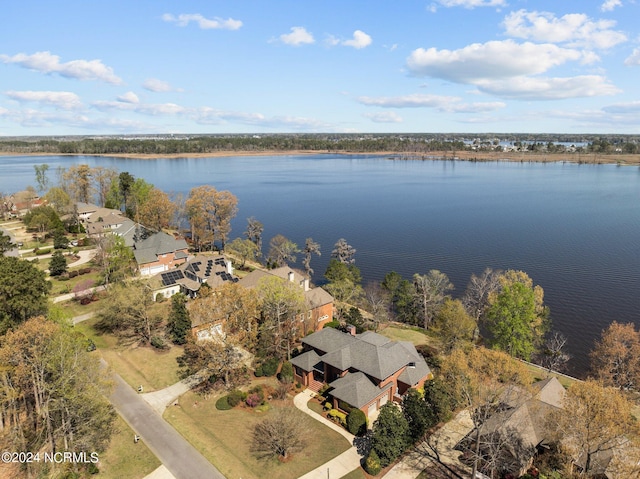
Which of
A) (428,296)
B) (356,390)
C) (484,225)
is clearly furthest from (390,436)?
(484,225)

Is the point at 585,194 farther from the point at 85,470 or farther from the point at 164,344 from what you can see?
the point at 85,470

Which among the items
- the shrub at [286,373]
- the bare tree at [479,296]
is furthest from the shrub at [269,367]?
the bare tree at [479,296]

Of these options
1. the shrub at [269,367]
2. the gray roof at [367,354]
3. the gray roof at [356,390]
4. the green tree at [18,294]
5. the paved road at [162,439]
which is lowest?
the paved road at [162,439]

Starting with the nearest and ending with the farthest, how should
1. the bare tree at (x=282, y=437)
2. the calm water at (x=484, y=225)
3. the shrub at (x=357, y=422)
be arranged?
1. the bare tree at (x=282, y=437)
2. the shrub at (x=357, y=422)
3. the calm water at (x=484, y=225)

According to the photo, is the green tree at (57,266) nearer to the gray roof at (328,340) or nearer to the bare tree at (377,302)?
the gray roof at (328,340)

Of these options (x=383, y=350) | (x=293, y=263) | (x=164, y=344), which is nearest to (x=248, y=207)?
(x=293, y=263)
